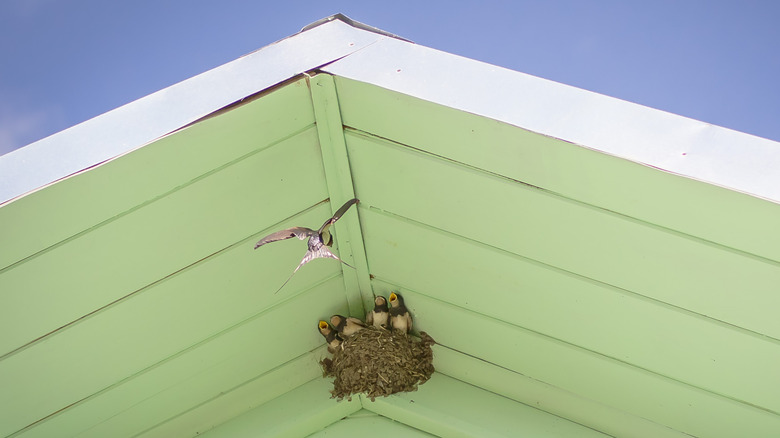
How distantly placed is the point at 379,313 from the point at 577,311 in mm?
1028

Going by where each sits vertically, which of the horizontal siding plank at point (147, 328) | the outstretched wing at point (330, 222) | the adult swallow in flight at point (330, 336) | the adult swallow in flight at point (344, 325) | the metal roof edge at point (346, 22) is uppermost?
the metal roof edge at point (346, 22)

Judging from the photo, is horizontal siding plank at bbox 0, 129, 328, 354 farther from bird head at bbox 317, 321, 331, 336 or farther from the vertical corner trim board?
bird head at bbox 317, 321, 331, 336

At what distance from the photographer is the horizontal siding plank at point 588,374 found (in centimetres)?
317

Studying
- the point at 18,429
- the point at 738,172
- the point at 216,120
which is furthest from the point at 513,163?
the point at 18,429

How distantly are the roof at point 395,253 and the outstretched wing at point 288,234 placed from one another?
0.19 m

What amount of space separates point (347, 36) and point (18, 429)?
2108mm

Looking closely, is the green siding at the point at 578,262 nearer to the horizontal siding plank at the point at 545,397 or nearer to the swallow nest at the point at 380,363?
the horizontal siding plank at the point at 545,397

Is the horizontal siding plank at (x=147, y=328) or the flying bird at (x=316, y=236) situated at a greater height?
the flying bird at (x=316, y=236)

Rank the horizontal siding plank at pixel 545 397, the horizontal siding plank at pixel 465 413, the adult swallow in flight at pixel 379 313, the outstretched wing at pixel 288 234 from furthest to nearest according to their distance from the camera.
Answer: the adult swallow in flight at pixel 379 313 → the horizontal siding plank at pixel 465 413 → the horizontal siding plank at pixel 545 397 → the outstretched wing at pixel 288 234

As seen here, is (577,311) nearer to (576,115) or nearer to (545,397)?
(545,397)

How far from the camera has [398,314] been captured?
3.79 meters

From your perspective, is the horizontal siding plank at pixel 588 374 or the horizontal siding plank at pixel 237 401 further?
the horizontal siding plank at pixel 237 401

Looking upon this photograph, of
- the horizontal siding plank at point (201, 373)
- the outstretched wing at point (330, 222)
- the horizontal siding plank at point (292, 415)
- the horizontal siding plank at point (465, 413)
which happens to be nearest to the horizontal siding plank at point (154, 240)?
the outstretched wing at point (330, 222)

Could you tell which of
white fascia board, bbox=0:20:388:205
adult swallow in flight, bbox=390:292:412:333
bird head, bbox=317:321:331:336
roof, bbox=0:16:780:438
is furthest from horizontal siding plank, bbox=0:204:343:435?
white fascia board, bbox=0:20:388:205
